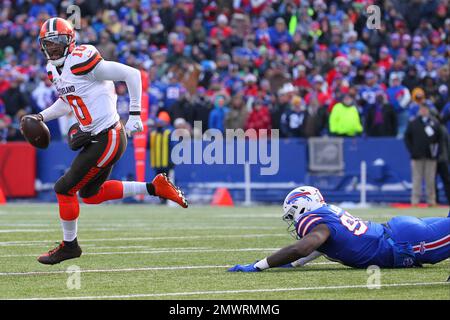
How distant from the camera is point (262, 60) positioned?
21.7m

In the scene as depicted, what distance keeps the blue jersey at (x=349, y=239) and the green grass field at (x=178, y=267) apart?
0.12m

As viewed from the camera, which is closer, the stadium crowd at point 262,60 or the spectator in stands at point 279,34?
the stadium crowd at point 262,60

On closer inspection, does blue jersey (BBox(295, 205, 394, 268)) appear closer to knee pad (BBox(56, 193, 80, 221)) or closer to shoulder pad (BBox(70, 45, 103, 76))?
knee pad (BBox(56, 193, 80, 221))

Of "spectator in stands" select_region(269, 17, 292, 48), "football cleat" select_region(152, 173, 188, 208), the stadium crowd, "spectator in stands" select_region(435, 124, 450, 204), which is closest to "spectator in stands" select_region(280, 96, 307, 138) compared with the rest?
the stadium crowd

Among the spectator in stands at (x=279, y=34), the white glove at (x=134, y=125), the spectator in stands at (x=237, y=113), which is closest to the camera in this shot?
the white glove at (x=134, y=125)

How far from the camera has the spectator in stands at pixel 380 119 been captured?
18.7m

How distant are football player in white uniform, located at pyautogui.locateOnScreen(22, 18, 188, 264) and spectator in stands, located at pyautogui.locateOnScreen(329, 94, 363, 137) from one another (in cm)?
1016

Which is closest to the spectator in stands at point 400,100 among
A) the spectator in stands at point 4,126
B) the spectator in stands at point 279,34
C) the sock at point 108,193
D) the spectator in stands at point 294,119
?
the spectator in stands at point 294,119

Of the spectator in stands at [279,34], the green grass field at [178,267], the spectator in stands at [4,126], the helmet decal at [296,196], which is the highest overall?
the spectator in stands at [279,34]

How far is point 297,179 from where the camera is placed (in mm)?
19016

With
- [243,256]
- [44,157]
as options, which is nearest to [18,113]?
[44,157]

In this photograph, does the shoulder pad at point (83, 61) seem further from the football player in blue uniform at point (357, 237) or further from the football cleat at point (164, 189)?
the football player in blue uniform at point (357, 237)
